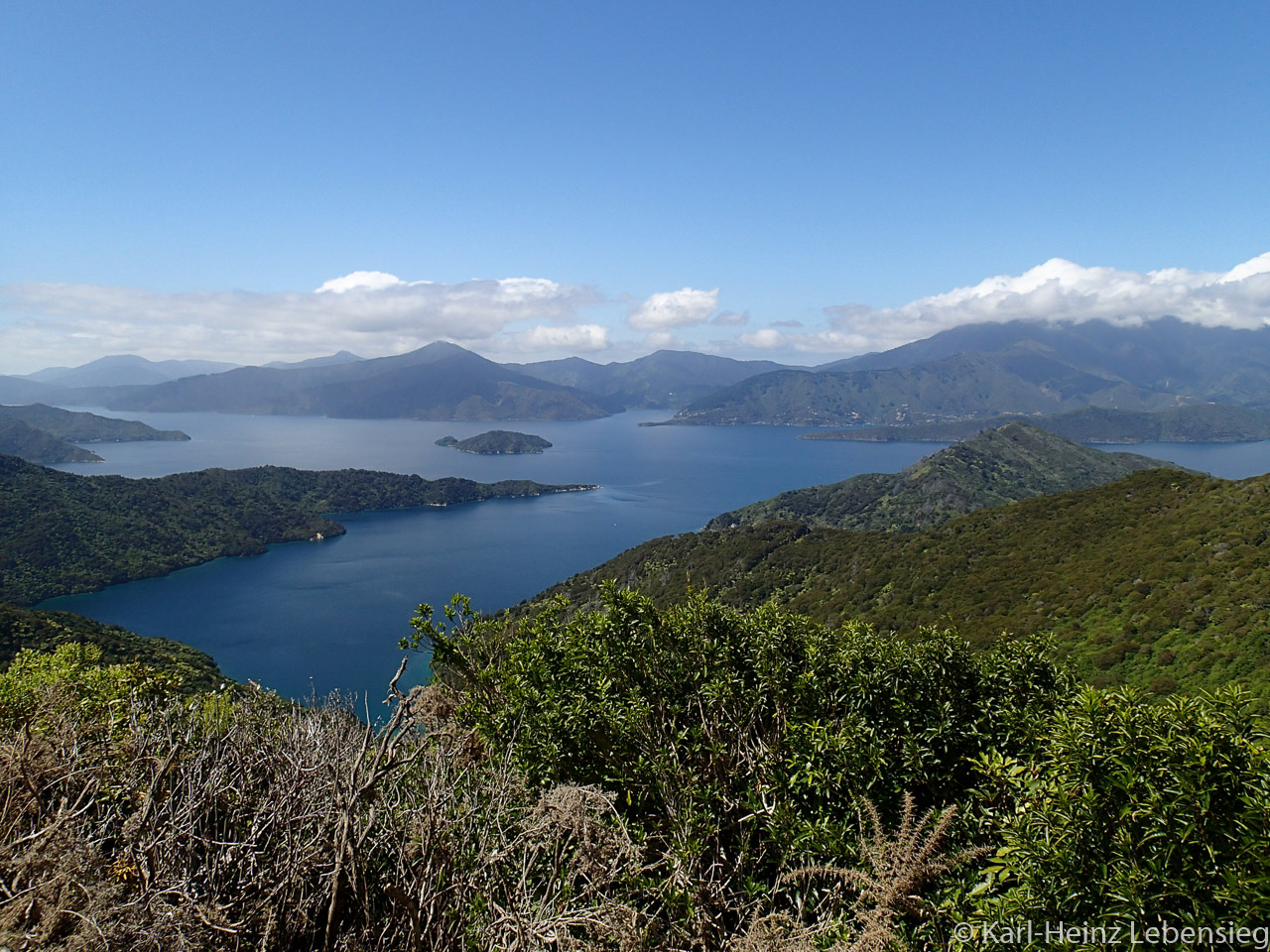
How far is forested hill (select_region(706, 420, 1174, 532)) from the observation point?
9606 centimetres

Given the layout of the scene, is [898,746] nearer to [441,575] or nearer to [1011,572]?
[1011,572]

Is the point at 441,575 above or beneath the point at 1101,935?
beneath

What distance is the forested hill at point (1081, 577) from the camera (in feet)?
67.4

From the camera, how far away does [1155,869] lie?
3652mm

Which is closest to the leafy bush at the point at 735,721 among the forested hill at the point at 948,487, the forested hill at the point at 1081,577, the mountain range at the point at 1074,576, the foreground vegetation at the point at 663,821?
the foreground vegetation at the point at 663,821

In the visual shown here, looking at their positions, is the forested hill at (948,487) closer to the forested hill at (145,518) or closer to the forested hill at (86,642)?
the forested hill at (145,518)

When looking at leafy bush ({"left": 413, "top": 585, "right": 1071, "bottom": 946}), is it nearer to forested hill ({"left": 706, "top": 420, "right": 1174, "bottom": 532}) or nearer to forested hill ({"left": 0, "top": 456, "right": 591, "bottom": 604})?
forested hill ({"left": 0, "top": 456, "right": 591, "bottom": 604})

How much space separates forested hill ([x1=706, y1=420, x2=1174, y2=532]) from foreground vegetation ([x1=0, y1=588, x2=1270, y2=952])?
3357 inches

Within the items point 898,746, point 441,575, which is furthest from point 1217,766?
point 441,575

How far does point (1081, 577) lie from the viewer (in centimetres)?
3112

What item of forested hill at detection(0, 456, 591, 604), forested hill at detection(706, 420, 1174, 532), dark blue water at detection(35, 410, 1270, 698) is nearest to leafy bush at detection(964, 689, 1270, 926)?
dark blue water at detection(35, 410, 1270, 698)

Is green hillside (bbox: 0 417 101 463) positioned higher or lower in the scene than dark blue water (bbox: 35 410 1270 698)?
higher

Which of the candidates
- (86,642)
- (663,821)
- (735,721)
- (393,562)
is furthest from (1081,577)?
(393,562)

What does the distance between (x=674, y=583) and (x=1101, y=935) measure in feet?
176
